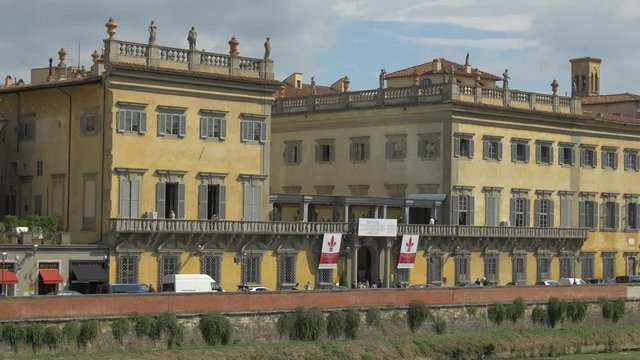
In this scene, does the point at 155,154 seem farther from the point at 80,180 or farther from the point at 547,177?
the point at 547,177

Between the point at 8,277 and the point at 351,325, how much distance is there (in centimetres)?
1265

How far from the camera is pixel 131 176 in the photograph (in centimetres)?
6206

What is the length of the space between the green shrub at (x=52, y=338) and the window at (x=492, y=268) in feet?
102

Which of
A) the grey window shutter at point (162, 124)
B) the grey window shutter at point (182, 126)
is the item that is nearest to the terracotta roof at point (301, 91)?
the grey window shutter at point (182, 126)

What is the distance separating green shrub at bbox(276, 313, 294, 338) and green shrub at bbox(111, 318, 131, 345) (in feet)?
22.3

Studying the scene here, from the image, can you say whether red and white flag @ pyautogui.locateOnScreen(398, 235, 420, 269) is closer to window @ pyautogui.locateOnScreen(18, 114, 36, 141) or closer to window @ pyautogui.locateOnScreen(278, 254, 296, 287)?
window @ pyautogui.locateOnScreen(278, 254, 296, 287)

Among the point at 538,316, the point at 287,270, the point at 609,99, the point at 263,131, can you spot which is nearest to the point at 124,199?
the point at 263,131

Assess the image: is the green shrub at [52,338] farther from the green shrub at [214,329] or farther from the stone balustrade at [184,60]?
the stone balustrade at [184,60]

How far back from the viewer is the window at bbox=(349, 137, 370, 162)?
77062 mm

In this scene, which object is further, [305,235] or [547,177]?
[547,177]

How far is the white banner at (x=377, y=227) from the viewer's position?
227 ft

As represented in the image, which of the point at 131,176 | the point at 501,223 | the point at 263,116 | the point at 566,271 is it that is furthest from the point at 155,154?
the point at 566,271

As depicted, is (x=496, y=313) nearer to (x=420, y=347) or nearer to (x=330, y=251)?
(x=420, y=347)

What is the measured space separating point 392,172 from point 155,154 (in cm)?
1669
